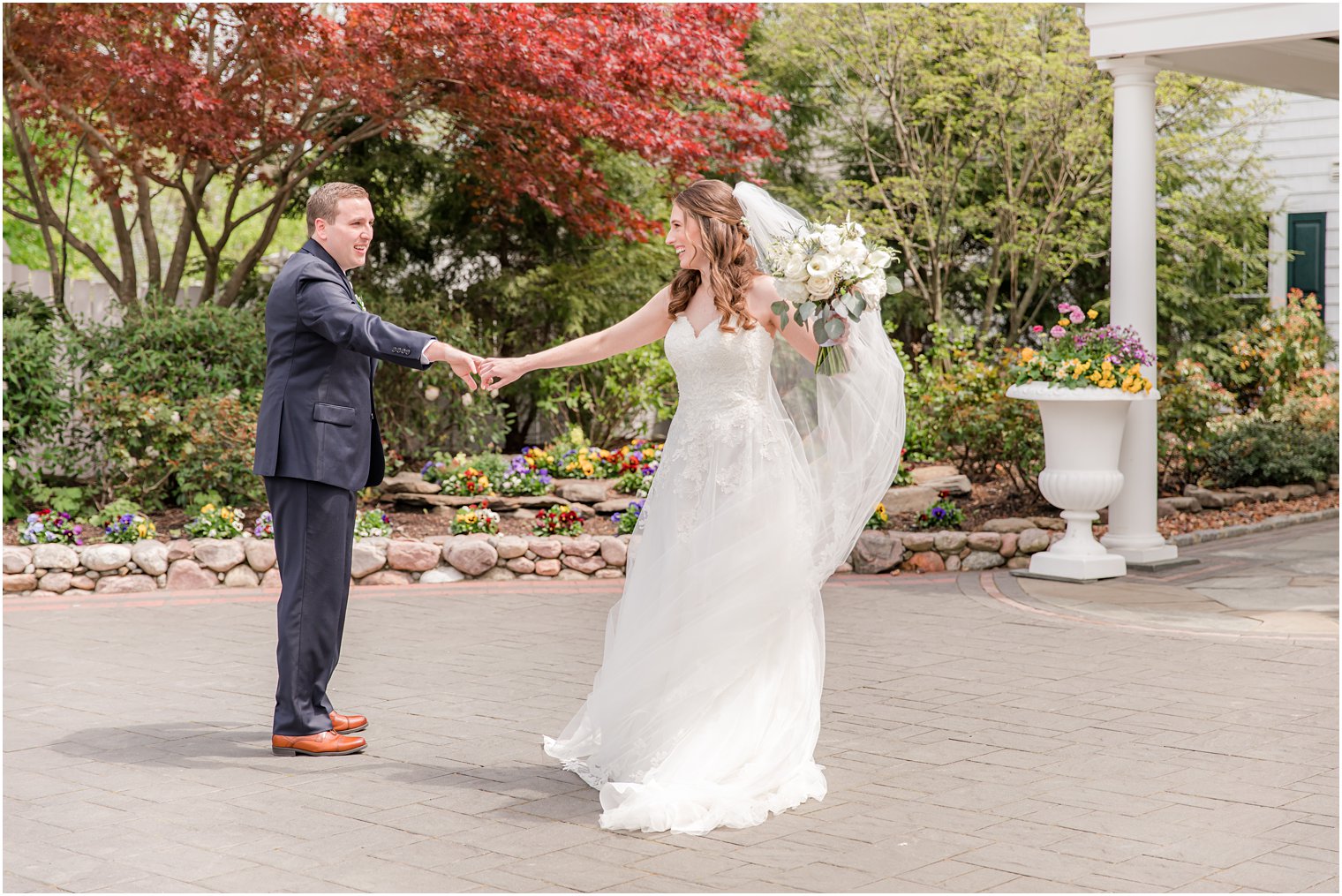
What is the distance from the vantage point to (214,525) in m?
9.48

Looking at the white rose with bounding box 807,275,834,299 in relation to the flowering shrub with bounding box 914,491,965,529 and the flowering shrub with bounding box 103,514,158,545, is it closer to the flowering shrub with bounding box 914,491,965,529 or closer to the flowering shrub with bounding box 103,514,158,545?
the flowering shrub with bounding box 914,491,965,529

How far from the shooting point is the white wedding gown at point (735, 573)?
486 cm

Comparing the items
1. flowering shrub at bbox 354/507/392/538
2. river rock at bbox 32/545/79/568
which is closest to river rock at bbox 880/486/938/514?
flowering shrub at bbox 354/507/392/538

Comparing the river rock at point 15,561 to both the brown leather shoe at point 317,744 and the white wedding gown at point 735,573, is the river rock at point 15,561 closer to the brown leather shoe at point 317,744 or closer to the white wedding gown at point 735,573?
the brown leather shoe at point 317,744

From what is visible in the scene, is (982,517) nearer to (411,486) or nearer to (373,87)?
(411,486)

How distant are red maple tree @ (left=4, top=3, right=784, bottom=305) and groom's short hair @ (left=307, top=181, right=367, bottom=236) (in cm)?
471

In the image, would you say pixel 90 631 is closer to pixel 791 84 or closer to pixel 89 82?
pixel 89 82

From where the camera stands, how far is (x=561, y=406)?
13281mm

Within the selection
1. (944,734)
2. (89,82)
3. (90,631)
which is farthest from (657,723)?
(89,82)

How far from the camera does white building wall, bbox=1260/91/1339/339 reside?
54.6 feet

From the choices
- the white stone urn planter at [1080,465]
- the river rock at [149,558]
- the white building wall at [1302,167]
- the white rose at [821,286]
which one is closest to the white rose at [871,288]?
the white rose at [821,286]

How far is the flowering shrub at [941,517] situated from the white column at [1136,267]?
1061 millimetres

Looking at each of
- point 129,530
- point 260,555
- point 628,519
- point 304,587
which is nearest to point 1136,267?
point 628,519

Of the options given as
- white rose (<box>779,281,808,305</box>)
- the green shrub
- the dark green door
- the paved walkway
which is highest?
the dark green door
